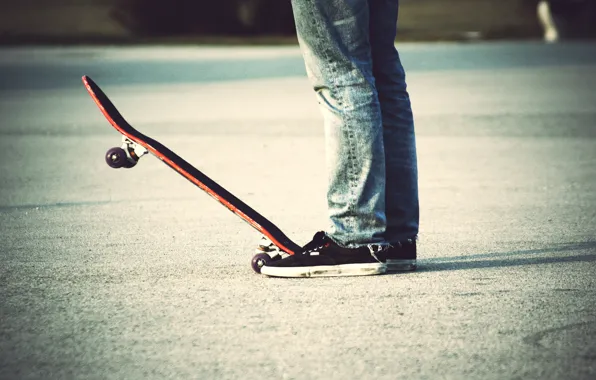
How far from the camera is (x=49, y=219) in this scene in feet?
18.7

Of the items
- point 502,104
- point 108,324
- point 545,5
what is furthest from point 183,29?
point 108,324

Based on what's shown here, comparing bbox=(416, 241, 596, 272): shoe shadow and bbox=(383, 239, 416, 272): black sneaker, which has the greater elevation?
bbox=(383, 239, 416, 272): black sneaker

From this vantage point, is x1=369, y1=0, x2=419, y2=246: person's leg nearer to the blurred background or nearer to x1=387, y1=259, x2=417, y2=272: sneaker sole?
x1=387, y1=259, x2=417, y2=272: sneaker sole

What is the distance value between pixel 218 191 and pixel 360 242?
597mm

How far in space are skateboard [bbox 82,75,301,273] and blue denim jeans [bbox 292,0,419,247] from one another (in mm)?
244

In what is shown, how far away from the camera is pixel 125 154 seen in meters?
4.40

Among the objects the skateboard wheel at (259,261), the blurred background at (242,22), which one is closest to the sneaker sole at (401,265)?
the skateboard wheel at (259,261)

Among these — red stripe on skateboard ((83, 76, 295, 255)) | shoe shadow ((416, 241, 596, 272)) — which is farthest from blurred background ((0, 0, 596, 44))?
red stripe on skateboard ((83, 76, 295, 255))

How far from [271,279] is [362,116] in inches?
27.4

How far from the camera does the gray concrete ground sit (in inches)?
125

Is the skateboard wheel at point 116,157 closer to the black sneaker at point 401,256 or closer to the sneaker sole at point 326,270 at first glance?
the sneaker sole at point 326,270

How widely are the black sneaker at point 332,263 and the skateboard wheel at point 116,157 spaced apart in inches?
28.6

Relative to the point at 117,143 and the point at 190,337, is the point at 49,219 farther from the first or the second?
the point at 117,143

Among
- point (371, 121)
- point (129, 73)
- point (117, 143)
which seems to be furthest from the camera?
point (129, 73)
